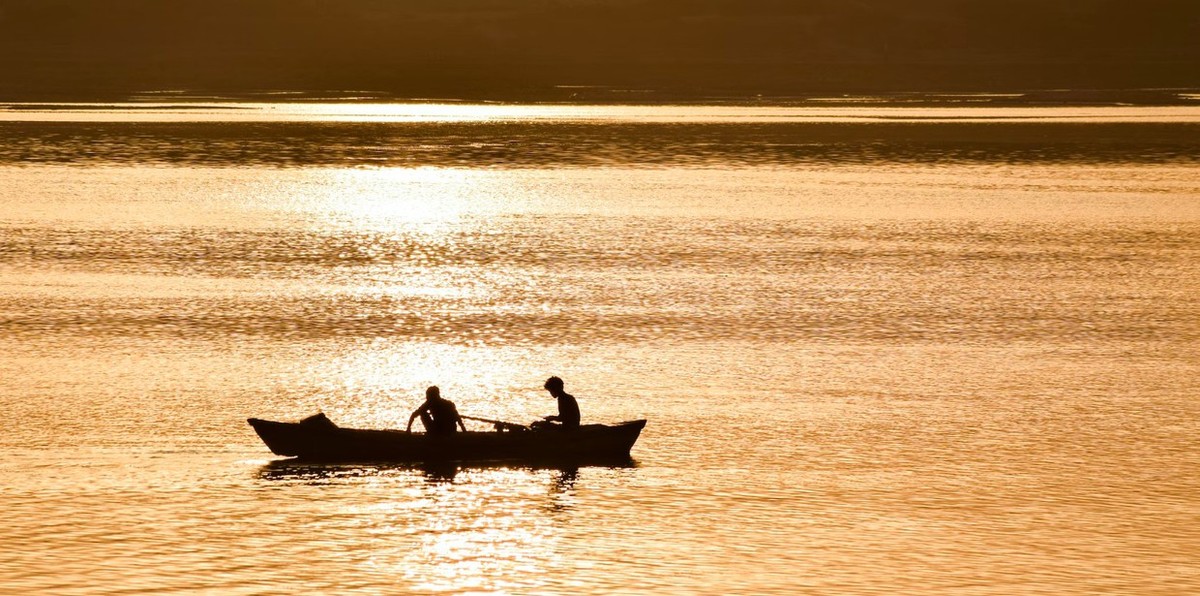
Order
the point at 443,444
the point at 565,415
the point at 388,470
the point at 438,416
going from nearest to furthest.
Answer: the point at 388,470 → the point at 443,444 → the point at 438,416 → the point at 565,415

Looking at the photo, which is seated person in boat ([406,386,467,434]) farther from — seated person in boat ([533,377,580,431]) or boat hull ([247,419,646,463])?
seated person in boat ([533,377,580,431])

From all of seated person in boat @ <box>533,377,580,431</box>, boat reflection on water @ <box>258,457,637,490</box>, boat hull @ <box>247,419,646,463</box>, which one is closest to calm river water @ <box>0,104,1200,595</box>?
boat reflection on water @ <box>258,457,637,490</box>

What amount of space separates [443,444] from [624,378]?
35.7 feet

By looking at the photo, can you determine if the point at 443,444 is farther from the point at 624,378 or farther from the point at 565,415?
the point at 624,378

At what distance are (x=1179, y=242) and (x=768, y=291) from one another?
24.6 m

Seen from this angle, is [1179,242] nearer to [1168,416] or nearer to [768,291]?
[768,291]

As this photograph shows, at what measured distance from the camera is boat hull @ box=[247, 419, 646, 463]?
115 ft

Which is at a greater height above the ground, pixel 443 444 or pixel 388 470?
pixel 443 444

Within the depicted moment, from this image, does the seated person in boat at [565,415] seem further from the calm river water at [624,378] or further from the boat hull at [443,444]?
the calm river water at [624,378]

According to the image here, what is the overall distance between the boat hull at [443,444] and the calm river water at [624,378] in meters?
0.43

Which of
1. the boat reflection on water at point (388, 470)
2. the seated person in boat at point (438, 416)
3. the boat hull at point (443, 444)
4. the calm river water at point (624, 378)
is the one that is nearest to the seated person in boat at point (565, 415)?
the boat hull at point (443, 444)

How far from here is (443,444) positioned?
3528 centimetres

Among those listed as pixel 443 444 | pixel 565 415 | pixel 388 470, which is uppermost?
pixel 565 415

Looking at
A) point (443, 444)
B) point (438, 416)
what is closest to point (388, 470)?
point (443, 444)
